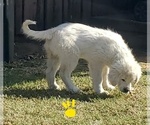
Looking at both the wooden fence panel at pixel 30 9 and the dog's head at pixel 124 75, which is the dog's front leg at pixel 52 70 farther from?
→ the wooden fence panel at pixel 30 9

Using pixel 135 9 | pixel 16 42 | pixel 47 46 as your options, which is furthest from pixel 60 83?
pixel 135 9

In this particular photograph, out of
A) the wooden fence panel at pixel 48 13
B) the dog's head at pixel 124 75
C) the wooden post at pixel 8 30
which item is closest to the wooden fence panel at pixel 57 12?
the wooden fence panel at pixel 48 13

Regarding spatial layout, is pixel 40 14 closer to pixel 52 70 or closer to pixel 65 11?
pixel 65 11

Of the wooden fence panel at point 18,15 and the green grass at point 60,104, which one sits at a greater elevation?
the wooden fence panel at point 18,15

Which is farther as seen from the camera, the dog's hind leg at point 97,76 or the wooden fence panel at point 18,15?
the wooden fence panel at point 18,15

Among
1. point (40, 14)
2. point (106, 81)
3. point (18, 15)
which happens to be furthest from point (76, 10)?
point (106, 81)

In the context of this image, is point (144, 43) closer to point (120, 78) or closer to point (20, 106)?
point (120, 78)

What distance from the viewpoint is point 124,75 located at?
631 centimetres

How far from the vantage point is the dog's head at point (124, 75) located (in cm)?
630

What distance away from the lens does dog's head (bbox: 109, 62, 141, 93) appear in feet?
20.7

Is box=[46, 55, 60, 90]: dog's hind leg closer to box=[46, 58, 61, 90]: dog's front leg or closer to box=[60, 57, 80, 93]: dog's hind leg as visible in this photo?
box=[46, 58, 61, 90]: dog's front leg

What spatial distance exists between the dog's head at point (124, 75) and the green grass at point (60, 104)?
161mm

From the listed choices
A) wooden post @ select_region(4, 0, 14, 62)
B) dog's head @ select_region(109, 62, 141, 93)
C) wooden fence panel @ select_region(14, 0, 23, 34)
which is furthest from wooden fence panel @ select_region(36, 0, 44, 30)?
dog's head @ select_region(109, 62, 141, 93)

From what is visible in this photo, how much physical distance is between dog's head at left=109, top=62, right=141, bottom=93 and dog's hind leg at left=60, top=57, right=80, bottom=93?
1.57 ft
